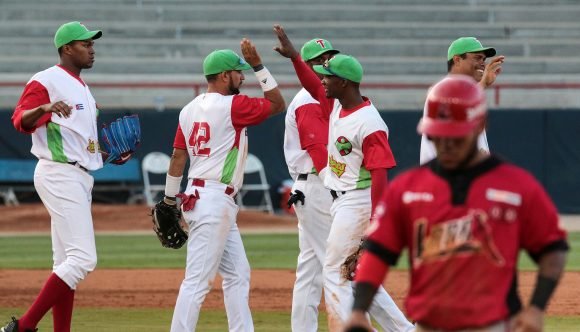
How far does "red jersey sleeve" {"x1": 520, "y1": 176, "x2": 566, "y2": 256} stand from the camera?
4.41 metres

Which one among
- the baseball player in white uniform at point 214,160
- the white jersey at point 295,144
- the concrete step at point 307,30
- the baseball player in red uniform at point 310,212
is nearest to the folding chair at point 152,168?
the concrete step at point 307,30

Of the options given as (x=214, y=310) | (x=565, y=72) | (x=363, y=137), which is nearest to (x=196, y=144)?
(x=363, y=137)

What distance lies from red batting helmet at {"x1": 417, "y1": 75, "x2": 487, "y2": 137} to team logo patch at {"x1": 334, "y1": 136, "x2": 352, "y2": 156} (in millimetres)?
3105

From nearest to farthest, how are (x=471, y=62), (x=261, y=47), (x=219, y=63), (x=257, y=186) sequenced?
1. (x=219, y=63)
2. (x=471, y=62)
3. (x=257, y=186)
4. (x=261, y=47)

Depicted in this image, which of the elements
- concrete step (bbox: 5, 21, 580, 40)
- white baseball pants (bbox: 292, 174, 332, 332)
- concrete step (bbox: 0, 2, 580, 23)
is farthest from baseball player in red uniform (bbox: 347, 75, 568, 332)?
concrete step (bbox: 0, 2, 580, 23)

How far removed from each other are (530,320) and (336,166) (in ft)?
11.6

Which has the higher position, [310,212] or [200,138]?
[200,138]

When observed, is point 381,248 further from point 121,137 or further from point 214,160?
point 121,137

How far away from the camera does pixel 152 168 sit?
2181 centimetres

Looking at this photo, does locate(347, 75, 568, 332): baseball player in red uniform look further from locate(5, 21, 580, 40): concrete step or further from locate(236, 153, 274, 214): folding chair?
locate(5, 21, 580, 40): concrete step

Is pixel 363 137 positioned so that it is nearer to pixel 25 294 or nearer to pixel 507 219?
pixel 507 219

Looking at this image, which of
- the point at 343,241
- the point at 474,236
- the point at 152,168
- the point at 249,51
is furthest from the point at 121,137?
the point at 152,168

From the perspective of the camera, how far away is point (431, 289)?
4.48 meters

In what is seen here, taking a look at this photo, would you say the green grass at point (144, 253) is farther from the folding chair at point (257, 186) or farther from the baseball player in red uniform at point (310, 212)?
the baseball player in red uniform at point (310, 212)
